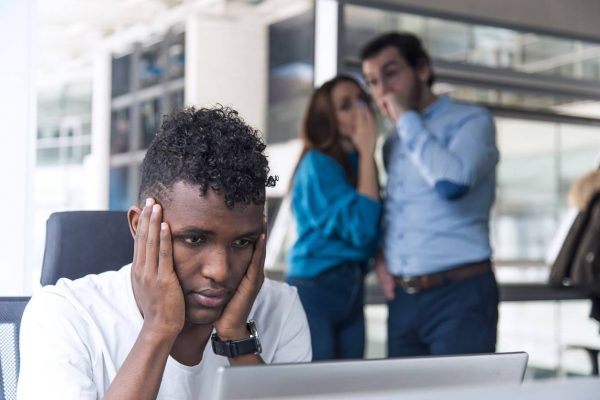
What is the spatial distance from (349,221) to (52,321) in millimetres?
1529

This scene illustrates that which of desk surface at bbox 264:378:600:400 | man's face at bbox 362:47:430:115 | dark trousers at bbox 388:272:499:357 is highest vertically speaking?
man's face at bbox 362:47:430:115

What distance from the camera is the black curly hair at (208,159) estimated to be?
1.33 meters

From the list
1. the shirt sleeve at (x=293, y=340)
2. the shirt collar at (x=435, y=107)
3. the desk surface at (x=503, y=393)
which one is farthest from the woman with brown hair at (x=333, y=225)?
the desk surface at (x=503, y=393)

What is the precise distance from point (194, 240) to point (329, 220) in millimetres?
1407

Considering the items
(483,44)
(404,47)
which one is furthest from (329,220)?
(483,44)

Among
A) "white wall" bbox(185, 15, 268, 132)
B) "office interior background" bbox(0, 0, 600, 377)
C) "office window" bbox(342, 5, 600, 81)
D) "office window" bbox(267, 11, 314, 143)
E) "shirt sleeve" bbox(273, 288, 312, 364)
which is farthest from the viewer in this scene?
"office window" bbox(342, 5, 600, 81)

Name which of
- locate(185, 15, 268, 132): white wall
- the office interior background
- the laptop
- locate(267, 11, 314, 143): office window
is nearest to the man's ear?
the laptop

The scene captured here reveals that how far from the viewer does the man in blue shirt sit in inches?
101

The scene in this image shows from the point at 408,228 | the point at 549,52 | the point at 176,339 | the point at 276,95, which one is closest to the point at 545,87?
the point at 549,52

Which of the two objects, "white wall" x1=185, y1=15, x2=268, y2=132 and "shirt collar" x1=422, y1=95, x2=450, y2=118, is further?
"white wall" x1=185, y1=15, x2=268, y2=132

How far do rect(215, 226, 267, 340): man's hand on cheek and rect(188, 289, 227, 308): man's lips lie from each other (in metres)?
0.05

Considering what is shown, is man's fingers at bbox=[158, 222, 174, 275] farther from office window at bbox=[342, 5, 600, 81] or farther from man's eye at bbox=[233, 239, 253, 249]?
office window at bbox=[342, 5, 600, 81]

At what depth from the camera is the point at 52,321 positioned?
129 centimetres

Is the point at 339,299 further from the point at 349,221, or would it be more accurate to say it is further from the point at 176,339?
the point at 176,339
